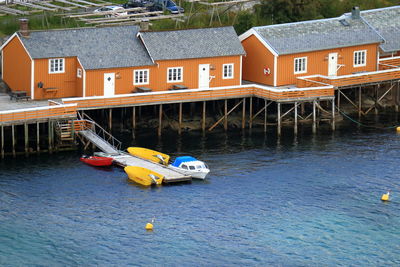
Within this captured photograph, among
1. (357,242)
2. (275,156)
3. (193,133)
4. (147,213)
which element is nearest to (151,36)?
(193,133)

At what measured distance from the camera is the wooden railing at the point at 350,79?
305 ft

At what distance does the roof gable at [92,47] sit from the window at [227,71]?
6.95 meters

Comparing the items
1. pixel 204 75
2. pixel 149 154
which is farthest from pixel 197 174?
pixel 204 75

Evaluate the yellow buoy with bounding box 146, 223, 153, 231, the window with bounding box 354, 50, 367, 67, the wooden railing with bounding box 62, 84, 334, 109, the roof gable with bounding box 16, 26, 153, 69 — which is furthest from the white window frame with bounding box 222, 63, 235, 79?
the yellow buoy with bounding box 146, 223, 153, 231

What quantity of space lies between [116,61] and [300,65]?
674 inches

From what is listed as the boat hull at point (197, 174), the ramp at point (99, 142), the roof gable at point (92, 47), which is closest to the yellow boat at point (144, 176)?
the boat hull at point (197, 174)

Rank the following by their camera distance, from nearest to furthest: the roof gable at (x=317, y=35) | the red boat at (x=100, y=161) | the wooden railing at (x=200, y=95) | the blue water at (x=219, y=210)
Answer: the blue water at (x=219, y=210)
the red boat at (x=100, y=161)
the wooden railing at (x=200, y=95)
the roof gable at (x=317, y=35)

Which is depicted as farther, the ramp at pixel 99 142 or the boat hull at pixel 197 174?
the ramp at pixel 99 142

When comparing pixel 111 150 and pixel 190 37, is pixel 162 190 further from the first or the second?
pixel 190 37

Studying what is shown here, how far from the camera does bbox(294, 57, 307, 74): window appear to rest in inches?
3718

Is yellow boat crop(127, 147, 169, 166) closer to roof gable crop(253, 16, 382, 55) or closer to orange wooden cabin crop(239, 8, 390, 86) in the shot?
orange wooden cabin crop(239, 8, 390, 86)

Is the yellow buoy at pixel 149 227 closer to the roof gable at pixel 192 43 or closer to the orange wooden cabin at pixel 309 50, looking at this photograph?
the roof gable at pixel 192 43

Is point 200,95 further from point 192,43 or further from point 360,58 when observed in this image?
point 360,58

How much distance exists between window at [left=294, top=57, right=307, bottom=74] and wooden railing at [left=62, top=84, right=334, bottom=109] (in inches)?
146
